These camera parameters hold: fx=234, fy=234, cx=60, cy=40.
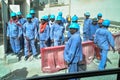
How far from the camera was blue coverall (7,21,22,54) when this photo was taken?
916 cm

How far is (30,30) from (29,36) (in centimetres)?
25

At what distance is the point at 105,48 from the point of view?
7699 millimetres

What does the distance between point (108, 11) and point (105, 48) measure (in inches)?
310

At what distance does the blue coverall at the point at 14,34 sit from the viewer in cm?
916

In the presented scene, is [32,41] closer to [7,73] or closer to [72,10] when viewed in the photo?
[7,73]

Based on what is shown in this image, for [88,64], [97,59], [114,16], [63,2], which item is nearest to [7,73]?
[88,64]

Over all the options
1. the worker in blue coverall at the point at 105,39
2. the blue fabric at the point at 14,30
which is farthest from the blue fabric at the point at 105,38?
the blue fabric at the point at 14,30

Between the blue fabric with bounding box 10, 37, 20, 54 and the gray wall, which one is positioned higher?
the gray wall

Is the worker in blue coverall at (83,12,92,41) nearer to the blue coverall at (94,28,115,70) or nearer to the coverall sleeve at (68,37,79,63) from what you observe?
the blue coverall at (94,28,115,70)

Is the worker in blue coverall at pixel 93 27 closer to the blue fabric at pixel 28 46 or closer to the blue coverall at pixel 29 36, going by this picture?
the blue coverall at pixel 29 36

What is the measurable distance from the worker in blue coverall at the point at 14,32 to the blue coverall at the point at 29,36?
277 mm

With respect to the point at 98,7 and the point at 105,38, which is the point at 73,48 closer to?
the point at 105,38

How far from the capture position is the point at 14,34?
926 cm

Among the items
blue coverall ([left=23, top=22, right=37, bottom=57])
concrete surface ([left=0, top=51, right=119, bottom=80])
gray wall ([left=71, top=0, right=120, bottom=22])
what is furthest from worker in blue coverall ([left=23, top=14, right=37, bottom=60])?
gray wall ([left=71, top=0, right=120, bottom=22])
